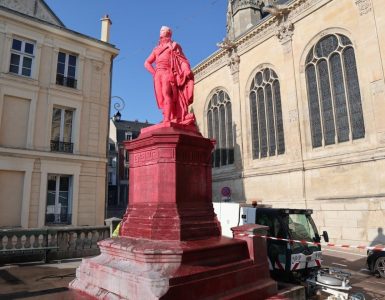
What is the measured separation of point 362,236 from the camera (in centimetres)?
1391

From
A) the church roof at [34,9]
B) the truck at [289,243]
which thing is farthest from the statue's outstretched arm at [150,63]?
the church roof at [34,9]

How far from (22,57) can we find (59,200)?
6.24 m

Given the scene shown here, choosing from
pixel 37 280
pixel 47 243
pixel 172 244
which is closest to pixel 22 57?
pixel 47 243

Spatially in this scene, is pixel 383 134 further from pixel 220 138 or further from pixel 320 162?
pixel 220 138

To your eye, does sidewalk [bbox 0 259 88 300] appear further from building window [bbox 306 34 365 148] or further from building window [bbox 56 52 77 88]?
building window [bbox 306 34 365 148]

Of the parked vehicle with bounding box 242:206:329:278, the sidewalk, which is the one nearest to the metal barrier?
the sidewalk

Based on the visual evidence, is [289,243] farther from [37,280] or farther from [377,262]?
[37,280]

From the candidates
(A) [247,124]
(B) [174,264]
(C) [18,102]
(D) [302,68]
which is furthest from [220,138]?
(B) [174,264]

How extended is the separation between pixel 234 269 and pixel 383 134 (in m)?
12.2

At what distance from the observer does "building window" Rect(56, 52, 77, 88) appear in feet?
45.6

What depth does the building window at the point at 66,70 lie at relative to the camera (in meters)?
13.9

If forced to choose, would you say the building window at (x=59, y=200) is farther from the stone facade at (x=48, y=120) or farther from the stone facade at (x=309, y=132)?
the stone facade at (x=309, y=132)

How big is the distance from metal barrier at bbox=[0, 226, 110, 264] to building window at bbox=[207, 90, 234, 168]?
14.9m

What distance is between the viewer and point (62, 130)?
1362 centimetres
